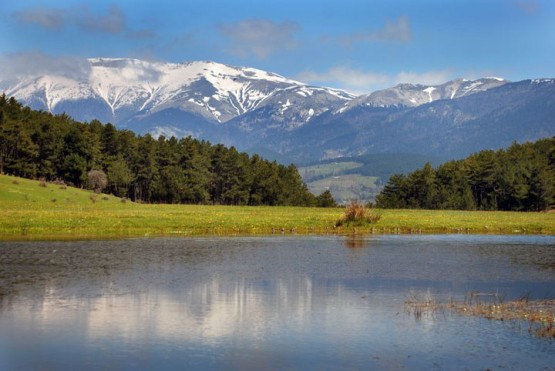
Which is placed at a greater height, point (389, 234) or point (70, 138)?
point (70, 138)

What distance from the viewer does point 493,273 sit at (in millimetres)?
41125

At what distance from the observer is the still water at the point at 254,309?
20578mm

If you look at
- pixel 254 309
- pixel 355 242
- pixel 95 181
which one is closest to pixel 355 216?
pixel 355 242

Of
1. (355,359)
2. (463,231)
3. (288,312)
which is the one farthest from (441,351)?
(463,231)

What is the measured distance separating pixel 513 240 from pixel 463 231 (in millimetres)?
13873

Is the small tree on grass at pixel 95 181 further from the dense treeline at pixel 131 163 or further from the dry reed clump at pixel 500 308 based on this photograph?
the dry reed clump at pixel 500 308

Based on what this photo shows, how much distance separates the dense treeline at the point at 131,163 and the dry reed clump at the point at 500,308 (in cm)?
12411

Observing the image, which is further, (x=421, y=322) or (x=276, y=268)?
(x=276, y=268)

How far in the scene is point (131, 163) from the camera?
6703 inches

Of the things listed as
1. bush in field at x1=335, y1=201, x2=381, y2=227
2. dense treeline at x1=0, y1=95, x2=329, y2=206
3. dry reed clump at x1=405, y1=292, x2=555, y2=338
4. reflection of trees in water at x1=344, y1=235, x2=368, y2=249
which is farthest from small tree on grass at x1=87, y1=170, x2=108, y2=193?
dry reed clump at x1=405, y1=292, x2=555, y2=338

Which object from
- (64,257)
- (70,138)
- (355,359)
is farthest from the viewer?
(70,138)

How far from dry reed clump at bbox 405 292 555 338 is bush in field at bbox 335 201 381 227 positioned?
48.8 m

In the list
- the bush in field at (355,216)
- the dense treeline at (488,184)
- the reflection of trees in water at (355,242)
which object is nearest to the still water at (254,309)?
the reflection of trees in water at (355,242)

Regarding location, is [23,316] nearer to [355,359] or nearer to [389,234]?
[355,359]
